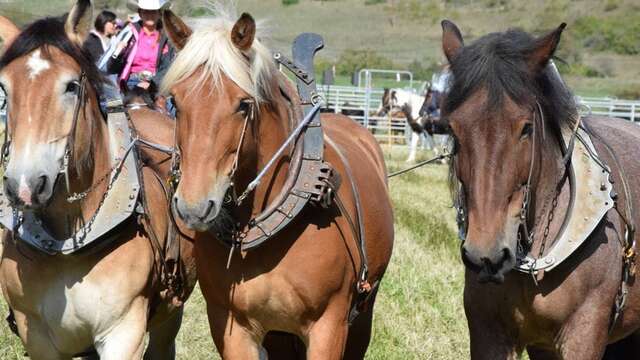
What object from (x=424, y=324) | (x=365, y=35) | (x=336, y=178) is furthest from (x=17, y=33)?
(x=365, y=35)

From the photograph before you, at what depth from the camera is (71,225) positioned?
4.84 metres

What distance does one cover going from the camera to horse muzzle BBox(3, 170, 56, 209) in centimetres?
428

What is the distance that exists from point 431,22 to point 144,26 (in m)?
72.4

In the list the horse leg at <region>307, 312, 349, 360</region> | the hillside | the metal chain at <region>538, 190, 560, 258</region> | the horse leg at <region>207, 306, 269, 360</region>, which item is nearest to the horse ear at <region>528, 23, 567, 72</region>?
the metal chain at <region>538, 190, 560, 258</region>

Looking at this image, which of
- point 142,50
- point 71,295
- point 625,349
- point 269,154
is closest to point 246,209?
point 269,154

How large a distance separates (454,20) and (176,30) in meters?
63.5

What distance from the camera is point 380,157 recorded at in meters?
6.66

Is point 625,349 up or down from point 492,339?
down

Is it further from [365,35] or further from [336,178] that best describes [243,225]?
[365,35]

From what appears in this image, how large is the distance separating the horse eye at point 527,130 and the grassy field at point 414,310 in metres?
2.91

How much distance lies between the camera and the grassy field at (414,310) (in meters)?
7.08

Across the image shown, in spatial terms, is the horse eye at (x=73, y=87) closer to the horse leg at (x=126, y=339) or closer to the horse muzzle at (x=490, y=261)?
the horse leg at (x=126, y=339)

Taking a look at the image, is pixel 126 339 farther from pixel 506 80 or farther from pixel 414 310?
pixel 414 310

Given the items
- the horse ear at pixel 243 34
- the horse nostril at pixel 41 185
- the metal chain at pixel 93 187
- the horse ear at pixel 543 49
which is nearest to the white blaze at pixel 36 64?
the horse nostril at pixel 41 185
